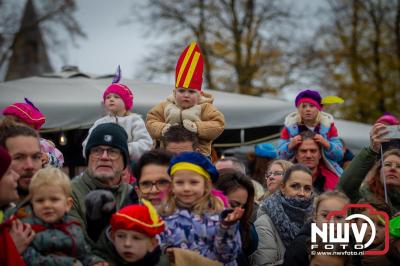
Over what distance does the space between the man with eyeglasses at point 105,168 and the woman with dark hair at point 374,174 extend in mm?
1966

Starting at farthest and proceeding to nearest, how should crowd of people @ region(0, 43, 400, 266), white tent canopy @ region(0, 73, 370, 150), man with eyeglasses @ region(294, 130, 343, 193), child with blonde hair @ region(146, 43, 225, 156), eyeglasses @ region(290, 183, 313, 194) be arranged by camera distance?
1. white tent canopy @ region(0, 73, 370, 150)
2. man with eyeglasses @ region(294, 130, 343, 193)
3. child with blonde hair @ region(146, 43, 225, 156)
4. eyeglasses @ region(290, 183, 313, 194)
5. crowd of people @ region(0, 43, 400, 266)

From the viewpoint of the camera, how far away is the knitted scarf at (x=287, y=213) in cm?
553

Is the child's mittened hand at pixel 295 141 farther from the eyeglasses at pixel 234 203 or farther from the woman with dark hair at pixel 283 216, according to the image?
the eyeglasses at pixel 234 203

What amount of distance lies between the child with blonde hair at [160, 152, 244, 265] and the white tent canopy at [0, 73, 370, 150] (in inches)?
213

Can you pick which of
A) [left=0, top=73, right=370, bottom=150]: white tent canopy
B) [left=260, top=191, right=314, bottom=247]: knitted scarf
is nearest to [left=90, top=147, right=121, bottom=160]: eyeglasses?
[left=260, top=191, right=314, bottom=247]: knitted scarf

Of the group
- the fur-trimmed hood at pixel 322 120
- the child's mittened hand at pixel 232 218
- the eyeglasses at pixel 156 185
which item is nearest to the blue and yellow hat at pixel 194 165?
the eyeglasses at pixel 156 185

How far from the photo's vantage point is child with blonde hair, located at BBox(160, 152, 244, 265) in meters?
4.39

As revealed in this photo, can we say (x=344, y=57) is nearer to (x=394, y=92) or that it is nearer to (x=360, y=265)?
(x=394, y=92)

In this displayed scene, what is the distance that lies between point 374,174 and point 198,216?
2425mm

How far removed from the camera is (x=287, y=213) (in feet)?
18.4

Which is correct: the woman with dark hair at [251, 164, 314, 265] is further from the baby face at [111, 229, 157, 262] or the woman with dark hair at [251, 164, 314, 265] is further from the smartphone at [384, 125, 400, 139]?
the baby face at [111, 229, 157, 262]

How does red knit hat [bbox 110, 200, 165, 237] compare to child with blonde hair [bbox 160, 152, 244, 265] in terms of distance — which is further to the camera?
child with blonde hair [bbox 160, 152, 244, 265]

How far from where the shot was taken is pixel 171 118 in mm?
6574

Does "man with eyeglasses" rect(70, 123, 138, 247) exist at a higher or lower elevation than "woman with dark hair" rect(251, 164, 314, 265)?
higher
